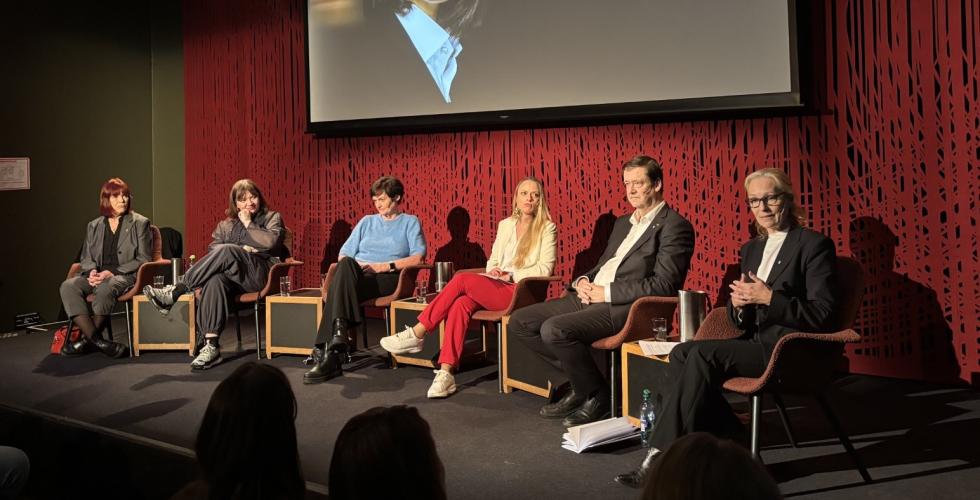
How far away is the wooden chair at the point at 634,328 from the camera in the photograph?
374cm

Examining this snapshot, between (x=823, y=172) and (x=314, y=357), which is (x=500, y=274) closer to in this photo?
(x=314, y=357)

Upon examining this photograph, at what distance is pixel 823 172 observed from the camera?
4.69 meters

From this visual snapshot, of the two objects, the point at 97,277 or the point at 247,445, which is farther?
the point at 97,277

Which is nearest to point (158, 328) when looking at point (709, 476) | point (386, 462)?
point (386, 462)

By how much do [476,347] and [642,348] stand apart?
1949mm

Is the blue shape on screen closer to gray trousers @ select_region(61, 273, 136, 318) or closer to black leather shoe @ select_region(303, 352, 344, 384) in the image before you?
black leather shoe @ select_region(303, 352, 344, 384)

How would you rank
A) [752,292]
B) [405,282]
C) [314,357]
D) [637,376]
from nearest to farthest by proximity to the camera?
1. [752,292]
2. [637,376]
3. [314,357]
4. [405,282]

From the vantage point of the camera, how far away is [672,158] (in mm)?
5215

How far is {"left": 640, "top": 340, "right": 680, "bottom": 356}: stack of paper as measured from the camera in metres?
3.41

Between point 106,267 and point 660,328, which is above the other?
point 106,267

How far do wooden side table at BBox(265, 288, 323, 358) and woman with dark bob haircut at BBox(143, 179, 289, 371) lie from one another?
23 centimetres

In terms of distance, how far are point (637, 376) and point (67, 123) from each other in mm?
5770

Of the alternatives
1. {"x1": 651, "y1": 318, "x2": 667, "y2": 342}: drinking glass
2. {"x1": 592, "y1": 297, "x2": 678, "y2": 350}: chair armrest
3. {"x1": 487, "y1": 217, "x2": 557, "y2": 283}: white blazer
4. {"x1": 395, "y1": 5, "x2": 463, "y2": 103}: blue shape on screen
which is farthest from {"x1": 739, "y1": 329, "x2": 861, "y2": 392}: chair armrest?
{"x1": 395, "y1": 5, "x2": 463, "y2": 103}: blue shape on screen

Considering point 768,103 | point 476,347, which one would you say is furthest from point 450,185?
point 768,103
